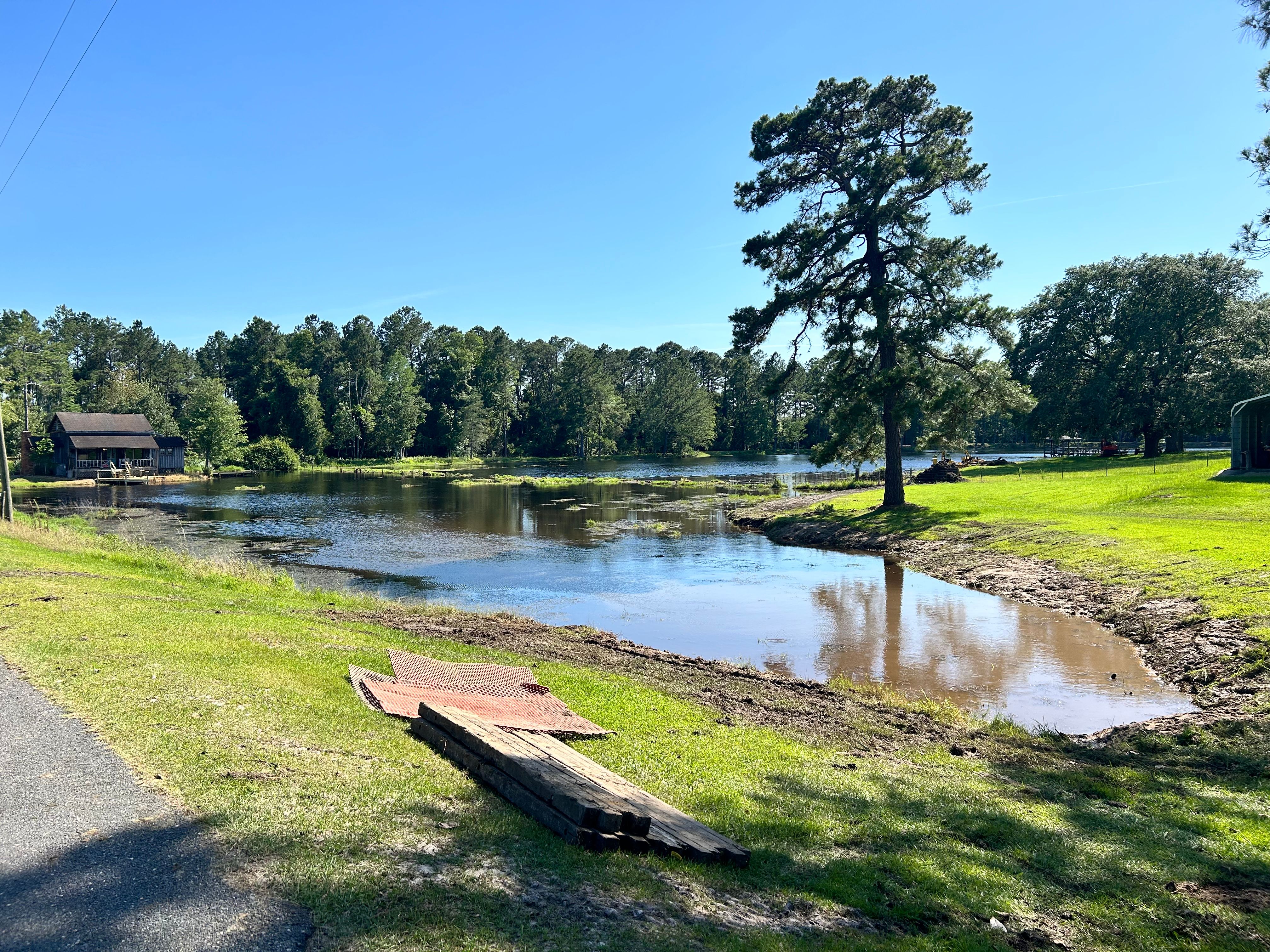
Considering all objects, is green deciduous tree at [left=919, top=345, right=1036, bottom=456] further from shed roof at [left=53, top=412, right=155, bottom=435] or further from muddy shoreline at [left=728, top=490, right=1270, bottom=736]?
shed roof at [left=53, top=412, right=155, bottom=435]

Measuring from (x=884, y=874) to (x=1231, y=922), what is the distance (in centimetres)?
231

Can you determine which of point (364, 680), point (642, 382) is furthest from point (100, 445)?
point (642, 382)

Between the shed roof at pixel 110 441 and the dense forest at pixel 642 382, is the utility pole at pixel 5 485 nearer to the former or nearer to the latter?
the dense forest at pixel 642 382

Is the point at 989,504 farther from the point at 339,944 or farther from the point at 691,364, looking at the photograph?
the point at 691,364

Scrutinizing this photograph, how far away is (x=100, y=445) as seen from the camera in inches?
2948

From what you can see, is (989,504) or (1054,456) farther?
(1054,456)

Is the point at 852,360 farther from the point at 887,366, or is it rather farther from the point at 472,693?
the point at 472,693

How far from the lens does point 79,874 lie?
4.48 meters

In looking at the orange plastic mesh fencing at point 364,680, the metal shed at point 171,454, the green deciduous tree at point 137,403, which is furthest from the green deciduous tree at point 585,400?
the orange plastic mesh fencing at point 364,680

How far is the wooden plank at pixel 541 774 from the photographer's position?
18.6 feet

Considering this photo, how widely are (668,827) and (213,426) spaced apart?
93.3m

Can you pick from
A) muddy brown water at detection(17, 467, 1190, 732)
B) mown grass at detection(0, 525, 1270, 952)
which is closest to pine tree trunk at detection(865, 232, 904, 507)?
muddy brown water at detection(17, 467, 1190, 732)

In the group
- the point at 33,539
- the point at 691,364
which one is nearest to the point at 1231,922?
the point at 33,539

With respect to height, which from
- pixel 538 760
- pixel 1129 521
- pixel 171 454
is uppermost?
pixel 171 454
